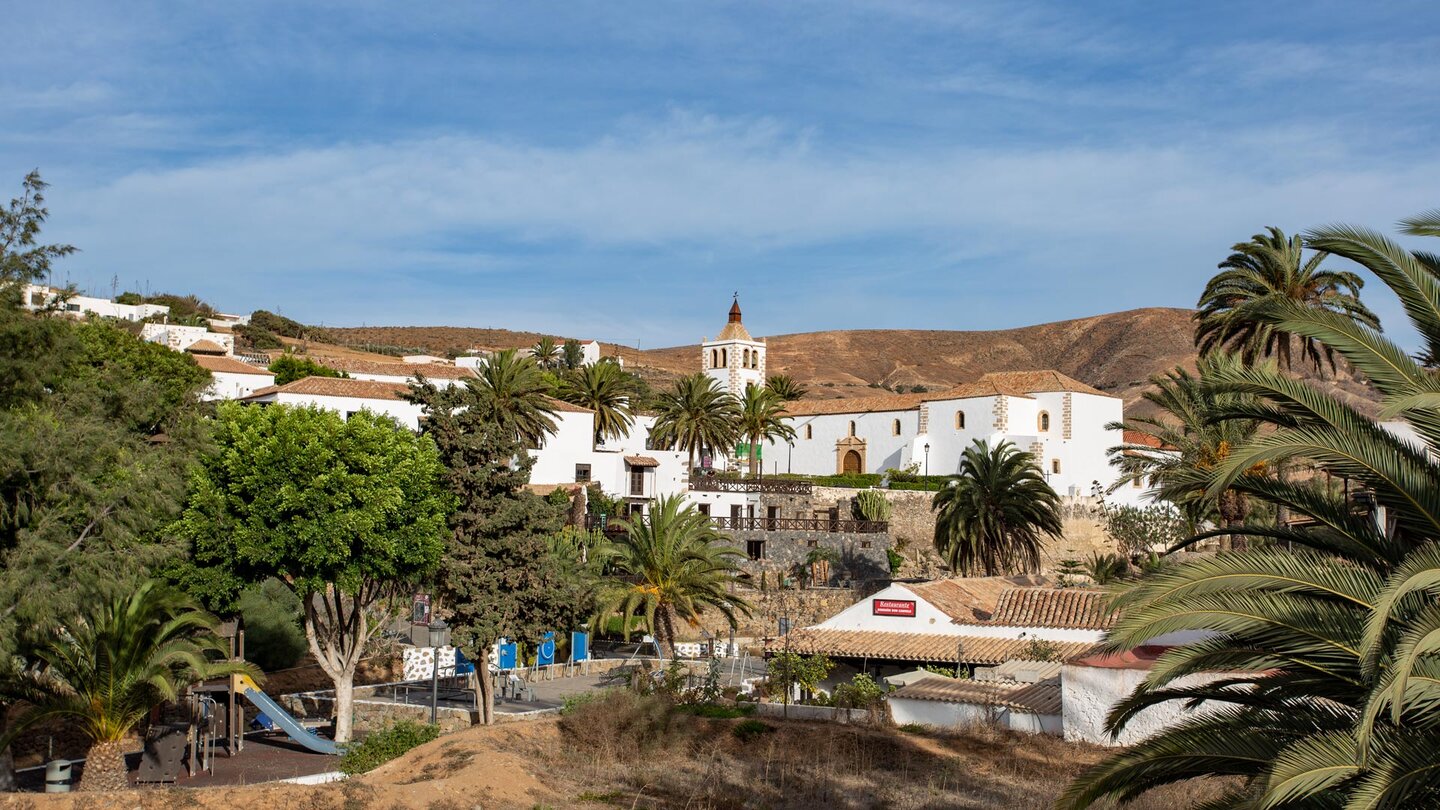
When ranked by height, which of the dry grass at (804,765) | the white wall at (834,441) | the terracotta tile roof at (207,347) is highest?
the terracotta tile roof at (207,347)

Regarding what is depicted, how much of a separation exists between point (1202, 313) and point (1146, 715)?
14.2 meters

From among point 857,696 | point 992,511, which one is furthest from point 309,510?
point 992,511

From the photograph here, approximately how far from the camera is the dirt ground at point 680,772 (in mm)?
14758

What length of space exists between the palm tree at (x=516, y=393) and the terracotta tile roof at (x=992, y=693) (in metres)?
Answer: 24.8

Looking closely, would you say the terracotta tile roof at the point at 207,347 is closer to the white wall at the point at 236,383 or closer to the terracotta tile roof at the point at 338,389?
the white wall at the point at 236,383

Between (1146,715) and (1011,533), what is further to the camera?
(1011,533)

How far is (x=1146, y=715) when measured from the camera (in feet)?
60.3

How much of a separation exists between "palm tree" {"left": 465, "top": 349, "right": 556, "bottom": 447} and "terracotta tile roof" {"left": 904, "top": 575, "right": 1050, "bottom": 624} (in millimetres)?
18407

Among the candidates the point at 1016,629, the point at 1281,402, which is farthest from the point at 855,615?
the point at 1281,402

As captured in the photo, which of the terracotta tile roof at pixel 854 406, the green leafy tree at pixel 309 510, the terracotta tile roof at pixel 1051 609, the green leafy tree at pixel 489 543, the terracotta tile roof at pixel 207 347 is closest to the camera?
the green leafy tree at pixel 309 510

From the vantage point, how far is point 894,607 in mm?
29547

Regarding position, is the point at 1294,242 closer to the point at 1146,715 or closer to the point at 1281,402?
the point at 1146,715

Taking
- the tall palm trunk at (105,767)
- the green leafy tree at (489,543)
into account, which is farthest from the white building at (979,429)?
the tall palm trunk at (105,767)

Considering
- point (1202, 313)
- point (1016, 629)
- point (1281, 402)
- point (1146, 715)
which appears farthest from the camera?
point (1202, 313)
